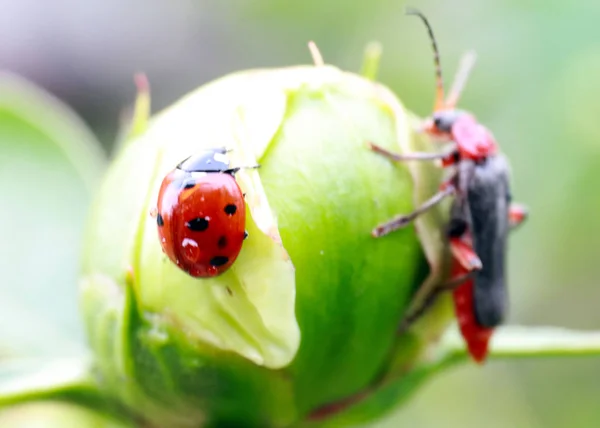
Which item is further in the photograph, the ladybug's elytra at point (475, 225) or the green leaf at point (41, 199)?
the green leaf at point (41, 199)

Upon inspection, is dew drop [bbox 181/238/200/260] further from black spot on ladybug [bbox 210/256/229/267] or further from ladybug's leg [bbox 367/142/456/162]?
ladybug's leg [bbox 367/142/456/162]

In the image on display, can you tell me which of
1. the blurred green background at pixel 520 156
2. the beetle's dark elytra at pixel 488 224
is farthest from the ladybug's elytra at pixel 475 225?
the blurred green background at pixel 520 156

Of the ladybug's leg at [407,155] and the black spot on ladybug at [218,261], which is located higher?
the ladybug's leg at [407,155]

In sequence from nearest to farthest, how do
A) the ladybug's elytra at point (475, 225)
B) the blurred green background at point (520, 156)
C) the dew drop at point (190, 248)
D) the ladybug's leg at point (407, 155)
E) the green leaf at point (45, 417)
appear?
the dew drop at point (190, 248), the ladybug's leg at point (407, 155), the ladybug's elytra at point (475, 225), the green leaf at point (45, 417), the blurred green background at point (520, 156)

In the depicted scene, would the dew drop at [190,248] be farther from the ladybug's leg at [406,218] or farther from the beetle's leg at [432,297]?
the beetle's leg at [432,297]

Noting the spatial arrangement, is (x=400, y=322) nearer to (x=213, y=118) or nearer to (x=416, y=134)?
(x=416, y=134)

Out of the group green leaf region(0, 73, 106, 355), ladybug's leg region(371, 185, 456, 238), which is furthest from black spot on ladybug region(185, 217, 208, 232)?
green leaf region(0, 73, 106, 355)

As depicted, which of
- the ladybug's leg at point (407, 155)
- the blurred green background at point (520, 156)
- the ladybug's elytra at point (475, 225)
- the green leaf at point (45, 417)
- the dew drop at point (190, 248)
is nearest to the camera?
the dew drop at point (190, 248)

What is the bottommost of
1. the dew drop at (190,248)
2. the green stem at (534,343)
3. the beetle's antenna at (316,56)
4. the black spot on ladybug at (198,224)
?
the green stem at (534,343)
